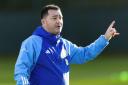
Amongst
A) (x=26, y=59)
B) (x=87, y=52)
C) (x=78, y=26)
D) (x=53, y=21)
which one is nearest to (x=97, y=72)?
(x=78, y=26)

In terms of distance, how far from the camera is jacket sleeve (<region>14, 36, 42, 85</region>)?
7543 millimetres

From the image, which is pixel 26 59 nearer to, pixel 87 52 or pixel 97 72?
pixel 87 52

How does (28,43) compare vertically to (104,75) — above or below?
above

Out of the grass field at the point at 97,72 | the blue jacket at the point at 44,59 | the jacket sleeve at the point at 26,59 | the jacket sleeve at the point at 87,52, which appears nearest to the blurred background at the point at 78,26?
the grass field at the point at 97,72

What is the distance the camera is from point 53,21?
7992 millimetres

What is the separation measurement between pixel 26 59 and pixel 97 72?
10.9 m

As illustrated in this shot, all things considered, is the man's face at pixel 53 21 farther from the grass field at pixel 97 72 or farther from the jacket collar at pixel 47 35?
the grass field at pixel 97 72

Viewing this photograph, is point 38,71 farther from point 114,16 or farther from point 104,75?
point 114,16

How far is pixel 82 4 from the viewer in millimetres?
24984

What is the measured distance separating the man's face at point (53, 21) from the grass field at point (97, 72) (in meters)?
8.07

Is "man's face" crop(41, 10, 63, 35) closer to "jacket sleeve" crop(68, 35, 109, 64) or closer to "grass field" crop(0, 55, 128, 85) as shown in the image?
"jacket sleeve" crop(68, 35, 109, 64)

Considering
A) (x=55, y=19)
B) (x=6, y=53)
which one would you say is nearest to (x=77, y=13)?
(x=6, y=53)

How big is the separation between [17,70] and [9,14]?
16.7 meters

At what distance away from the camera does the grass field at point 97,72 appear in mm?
16519
